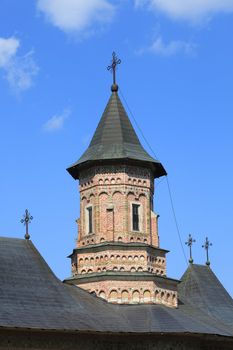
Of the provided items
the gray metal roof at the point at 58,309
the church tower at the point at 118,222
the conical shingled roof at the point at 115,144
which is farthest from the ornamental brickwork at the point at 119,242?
the gray metal roof at the point at 58,309

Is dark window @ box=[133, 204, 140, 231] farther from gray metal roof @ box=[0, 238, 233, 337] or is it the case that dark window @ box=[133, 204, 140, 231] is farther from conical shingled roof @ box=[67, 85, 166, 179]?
gray metal roof @ box=[0, 238, 233, 337]

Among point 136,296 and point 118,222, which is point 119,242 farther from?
point 136,296

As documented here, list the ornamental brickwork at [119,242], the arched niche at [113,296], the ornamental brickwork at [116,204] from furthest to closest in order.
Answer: the ornamental brickwork at [116,204]
the ornamental brickwork at [119,242]
the arched niche at [113,296]

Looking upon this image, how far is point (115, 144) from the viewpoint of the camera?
33.1 m

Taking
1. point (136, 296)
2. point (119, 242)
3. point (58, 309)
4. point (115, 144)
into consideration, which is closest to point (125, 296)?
point (136, 296)

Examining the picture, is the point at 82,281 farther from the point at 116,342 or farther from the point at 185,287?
the point at 185,287

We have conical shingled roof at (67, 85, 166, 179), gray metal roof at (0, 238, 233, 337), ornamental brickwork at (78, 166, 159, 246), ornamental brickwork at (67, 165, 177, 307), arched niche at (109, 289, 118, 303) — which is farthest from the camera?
conical shingled roof at (67, 85, 166, 179)

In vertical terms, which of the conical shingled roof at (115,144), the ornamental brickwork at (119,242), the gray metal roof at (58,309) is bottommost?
the gray metal roof at (58,309)

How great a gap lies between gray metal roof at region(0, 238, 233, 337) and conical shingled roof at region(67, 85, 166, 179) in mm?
4811

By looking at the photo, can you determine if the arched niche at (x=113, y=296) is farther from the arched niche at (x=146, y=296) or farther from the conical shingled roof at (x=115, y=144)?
the conical shingled roof at (x=115, y=144)

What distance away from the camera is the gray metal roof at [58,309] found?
26.4m

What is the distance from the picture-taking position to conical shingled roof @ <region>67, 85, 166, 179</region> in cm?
3256

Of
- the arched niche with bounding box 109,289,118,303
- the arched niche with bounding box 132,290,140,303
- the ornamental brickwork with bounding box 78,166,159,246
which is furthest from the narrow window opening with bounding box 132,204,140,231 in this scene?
the arched niche with bounding box 109,289,118,303

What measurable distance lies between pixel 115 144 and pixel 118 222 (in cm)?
336
